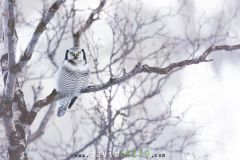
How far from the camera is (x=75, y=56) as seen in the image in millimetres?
5191

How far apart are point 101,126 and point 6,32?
12.3 ft

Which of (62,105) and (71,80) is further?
(62,105)

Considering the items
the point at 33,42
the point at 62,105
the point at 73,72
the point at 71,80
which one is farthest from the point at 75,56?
the point at 33,42

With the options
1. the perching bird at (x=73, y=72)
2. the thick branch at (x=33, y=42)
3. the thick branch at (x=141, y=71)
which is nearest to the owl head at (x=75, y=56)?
the perching bird at (x=73, y=72)

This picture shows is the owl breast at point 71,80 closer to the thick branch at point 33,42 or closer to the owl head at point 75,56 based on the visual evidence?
the owl head at point 75,56

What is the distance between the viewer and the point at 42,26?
3.75 metres

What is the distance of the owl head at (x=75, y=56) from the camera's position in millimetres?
5203

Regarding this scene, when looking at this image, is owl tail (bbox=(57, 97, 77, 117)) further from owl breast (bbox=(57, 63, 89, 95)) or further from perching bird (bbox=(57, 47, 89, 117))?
owl breast (bbox=(57, 63, 89, 95))

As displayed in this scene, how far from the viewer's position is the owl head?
5203mm

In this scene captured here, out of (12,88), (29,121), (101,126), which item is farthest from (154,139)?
(12,88)

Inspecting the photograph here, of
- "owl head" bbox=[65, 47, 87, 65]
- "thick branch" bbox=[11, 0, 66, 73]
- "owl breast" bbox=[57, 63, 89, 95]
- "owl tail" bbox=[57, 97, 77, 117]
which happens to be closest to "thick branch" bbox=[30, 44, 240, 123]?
"thick branch" bbox=[11, 0, 66, 73]

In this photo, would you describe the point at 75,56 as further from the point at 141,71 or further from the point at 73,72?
the point at 141,71

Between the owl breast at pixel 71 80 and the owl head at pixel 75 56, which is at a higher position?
the owl head at pixel 75 56

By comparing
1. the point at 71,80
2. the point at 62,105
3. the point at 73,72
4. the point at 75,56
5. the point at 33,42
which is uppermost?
the point at 33,42
